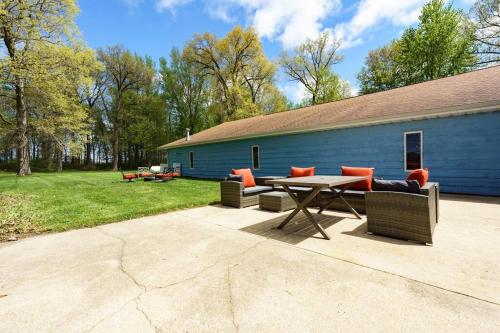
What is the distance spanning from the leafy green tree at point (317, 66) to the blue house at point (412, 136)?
46.8 feet

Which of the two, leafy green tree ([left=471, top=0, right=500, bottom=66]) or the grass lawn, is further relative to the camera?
leafy green tree ([left=471, top=0, right=500, bottom=66])

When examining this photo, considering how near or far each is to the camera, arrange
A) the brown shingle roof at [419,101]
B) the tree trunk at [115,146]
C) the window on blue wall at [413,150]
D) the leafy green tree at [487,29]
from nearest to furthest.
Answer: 1. the brown shingle roof at [419,101]
2. the window on blue wall at [413,150]
3. the leafy green tree at [487,29]
4. the tree trunk at [115,146]

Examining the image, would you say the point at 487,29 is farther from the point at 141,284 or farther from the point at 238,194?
the point at 141,284

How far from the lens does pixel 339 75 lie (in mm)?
24594

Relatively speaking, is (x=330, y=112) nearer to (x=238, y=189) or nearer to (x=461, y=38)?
(x=238, y=189)

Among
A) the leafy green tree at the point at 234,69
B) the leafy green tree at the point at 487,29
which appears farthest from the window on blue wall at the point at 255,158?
the leafy green tree at the point at 487,29

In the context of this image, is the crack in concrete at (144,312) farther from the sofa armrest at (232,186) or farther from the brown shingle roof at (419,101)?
the brown shingle roof at (419,101)

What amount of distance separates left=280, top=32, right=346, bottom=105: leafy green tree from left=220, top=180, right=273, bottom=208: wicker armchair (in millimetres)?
21070

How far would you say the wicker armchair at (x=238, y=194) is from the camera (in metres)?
6.22

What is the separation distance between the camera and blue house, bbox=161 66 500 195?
6758 millimetres

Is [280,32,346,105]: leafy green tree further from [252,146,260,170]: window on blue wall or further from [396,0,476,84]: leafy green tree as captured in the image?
[252,146,260,170]: window on blue wall

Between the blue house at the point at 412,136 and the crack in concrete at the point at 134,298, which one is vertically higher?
the blue house at the point at 412,136

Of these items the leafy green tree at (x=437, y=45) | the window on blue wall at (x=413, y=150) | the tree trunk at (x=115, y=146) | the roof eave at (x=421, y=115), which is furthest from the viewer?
the tree trunk at (x=115, y=146)

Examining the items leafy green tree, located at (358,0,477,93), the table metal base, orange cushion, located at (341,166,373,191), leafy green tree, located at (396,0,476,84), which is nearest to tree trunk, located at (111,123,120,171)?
the table metal base
